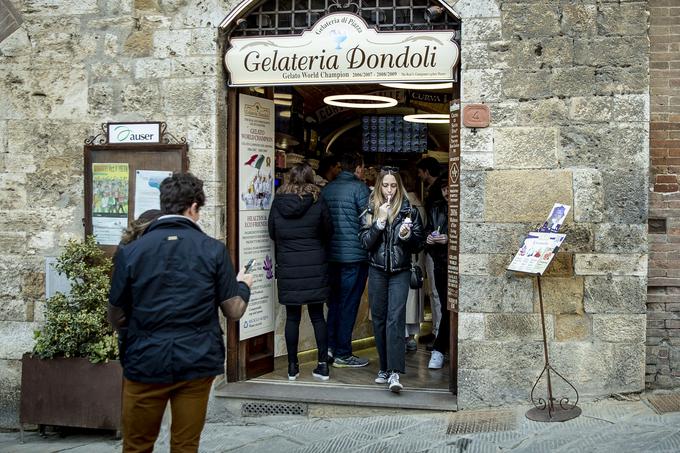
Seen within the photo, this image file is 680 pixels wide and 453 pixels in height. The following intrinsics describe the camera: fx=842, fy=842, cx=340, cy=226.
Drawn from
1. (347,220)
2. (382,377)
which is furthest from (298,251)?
(382,377)

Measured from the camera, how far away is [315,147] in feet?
30.8

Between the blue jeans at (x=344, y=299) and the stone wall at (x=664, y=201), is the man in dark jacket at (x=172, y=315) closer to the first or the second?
the blue jeans at (x=344, y=299)

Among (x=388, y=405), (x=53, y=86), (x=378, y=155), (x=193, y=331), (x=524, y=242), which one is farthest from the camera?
(x=378, y=155)

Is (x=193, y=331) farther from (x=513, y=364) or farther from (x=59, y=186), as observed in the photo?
(x=59, y=186)

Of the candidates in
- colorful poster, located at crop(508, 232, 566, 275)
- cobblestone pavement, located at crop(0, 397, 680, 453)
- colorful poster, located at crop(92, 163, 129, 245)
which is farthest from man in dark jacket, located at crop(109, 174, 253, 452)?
colorful poster, located at crop(92, 163, 129, 245)

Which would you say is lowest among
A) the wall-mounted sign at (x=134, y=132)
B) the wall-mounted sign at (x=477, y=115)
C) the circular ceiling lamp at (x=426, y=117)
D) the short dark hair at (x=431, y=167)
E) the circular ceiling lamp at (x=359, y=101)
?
the short dark hair at (x=431, y=167)

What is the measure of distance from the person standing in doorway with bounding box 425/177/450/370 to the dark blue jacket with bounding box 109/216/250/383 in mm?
3692

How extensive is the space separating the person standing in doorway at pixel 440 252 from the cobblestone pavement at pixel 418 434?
1325 millimetres

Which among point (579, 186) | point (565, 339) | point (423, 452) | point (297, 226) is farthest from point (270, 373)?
point (579, 186)

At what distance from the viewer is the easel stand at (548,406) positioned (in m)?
5.91

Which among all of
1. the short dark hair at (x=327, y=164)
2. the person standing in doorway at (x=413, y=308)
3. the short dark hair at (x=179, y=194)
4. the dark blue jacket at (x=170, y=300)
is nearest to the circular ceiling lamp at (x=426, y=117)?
the person standing in doorway at (x=413, y=308)

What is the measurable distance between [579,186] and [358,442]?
2445mm

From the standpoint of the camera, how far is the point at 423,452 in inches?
221

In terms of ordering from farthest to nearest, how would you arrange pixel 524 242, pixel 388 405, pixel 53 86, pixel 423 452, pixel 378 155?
pixel 378 155 < pixel 53 86 < pixel 388 405 < pixel 524 242 < pixel 423 452
